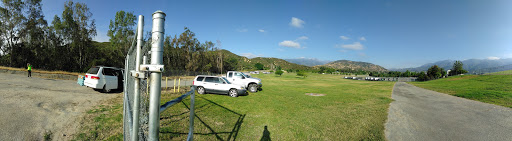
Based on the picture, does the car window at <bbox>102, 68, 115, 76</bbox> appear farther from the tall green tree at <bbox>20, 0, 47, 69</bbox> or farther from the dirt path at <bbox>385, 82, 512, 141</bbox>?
the tall green tree at <bbox>20, 0, 47, 69</bbox>

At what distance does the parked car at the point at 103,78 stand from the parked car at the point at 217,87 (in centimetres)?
452

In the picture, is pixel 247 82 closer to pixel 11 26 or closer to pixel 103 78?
pixel 103 78

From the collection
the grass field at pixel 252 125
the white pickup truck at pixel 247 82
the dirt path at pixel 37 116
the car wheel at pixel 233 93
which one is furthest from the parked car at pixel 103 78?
the white pickup truck at pixel 247 82

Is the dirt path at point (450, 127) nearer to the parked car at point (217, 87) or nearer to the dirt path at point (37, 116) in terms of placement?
the parked car at point (217, 87)

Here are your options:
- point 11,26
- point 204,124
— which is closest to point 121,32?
point 11,26

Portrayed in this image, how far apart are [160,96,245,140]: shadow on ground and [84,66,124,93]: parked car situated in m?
5.57

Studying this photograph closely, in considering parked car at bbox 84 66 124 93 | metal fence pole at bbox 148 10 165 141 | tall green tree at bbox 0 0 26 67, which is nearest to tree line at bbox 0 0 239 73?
tall green tree at bbox 0 0 26 67

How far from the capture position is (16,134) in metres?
4.31

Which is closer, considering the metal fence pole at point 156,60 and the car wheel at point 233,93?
the metal fence pole at point 156,60

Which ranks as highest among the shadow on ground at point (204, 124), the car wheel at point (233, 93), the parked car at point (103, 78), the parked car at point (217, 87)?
the parked car at point (103, 78)

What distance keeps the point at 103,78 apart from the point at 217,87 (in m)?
6.42

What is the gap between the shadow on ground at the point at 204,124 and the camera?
5066 mm

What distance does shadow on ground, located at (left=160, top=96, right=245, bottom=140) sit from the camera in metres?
5.07

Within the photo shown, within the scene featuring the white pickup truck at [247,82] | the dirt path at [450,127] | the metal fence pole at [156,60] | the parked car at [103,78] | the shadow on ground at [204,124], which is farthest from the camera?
the white pickup truck at [247,82]
